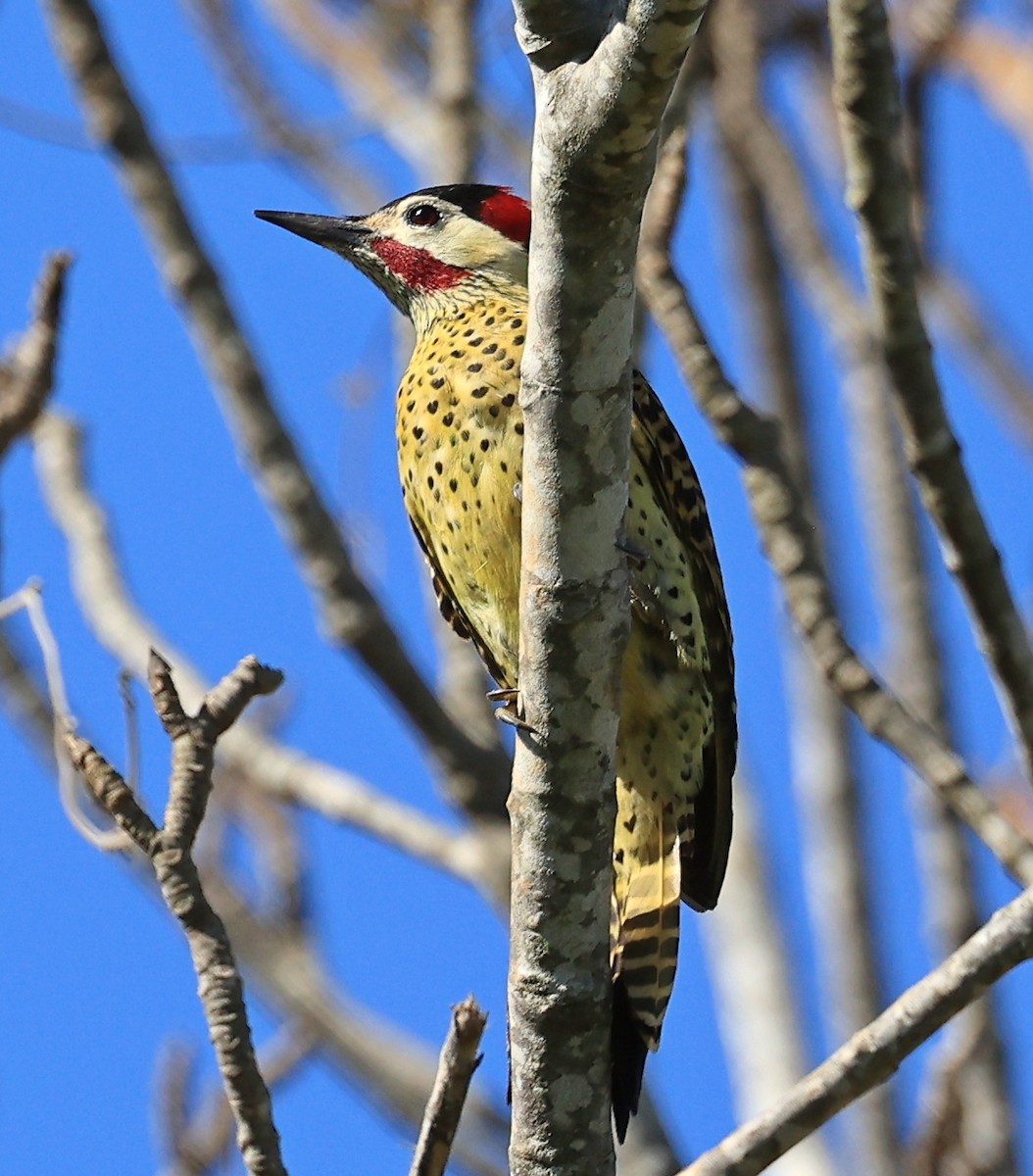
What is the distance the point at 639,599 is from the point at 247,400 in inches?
62.0

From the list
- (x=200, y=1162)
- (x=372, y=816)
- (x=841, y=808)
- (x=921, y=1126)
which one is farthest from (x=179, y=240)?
(x=841, y=808)

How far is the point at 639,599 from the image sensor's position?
4461 millimetres

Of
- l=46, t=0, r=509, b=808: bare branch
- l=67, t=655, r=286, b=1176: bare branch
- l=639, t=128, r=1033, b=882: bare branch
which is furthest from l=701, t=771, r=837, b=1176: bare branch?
l=67, t=655, r=286, b=1176: bare branch

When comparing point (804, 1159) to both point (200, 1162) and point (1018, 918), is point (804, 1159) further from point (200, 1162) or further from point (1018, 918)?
point (1018, 918)

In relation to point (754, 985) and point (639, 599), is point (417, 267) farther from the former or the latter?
point (754, 985)

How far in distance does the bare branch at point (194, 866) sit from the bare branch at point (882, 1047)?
0.80 meters

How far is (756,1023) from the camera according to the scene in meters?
8.10

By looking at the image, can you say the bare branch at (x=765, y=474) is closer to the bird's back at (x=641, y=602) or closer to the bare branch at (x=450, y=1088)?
the bird's back at (x=641, y=602)

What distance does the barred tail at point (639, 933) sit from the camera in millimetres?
4242

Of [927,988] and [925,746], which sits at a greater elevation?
[925,746]

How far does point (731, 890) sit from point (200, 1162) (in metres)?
4.18

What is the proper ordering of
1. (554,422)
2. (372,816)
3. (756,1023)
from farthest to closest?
(756,1023)
(372,816)
(554,422)

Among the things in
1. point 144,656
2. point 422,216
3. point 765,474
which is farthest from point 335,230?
point 765,474

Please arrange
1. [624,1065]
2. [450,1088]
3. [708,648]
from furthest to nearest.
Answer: [708,648], [624,1065], [450,1088]
